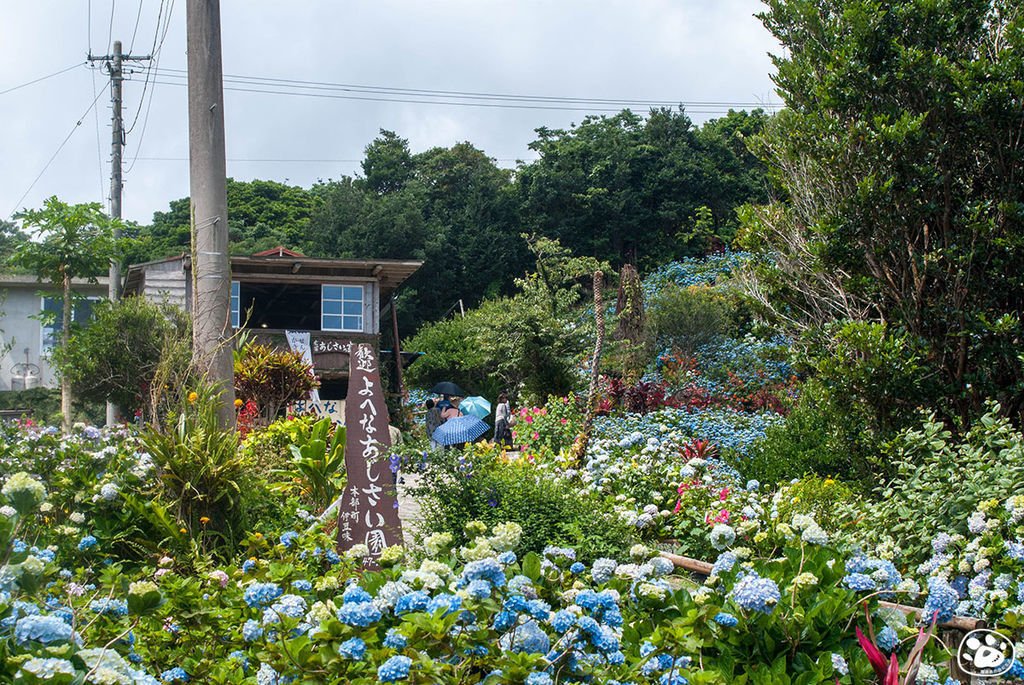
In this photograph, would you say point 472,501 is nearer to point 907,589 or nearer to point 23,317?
point 907,589

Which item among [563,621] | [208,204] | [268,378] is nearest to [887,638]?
[563,621]

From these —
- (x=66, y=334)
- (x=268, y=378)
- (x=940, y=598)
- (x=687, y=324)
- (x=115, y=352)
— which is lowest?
(x=940, y=598)

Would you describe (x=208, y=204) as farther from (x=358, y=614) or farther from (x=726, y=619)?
(x=726, y=619)

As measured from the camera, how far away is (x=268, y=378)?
12.6m

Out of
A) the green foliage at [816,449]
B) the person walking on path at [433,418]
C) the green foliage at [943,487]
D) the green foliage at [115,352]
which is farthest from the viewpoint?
the person walking on path at [433,418]

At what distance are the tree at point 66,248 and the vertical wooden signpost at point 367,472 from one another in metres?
11.0

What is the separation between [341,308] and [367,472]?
16.0m

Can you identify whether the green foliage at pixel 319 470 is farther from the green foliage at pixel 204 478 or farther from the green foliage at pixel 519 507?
the green foliage at pixel 519 507

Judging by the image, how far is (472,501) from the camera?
575cm

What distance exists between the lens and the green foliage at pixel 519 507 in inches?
208

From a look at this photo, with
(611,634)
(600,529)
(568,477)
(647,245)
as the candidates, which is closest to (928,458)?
(600,529)

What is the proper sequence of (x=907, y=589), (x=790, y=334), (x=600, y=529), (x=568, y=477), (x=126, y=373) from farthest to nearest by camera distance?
(x=126, y=373) < (x=790, y=334) < (x=568, y=477) < (x=600, y=529) < (x=907, y=589)

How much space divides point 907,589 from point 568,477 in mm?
4107

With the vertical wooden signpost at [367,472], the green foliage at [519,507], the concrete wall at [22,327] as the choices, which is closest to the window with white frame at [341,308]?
Result: the concrete wall at [22,327]
